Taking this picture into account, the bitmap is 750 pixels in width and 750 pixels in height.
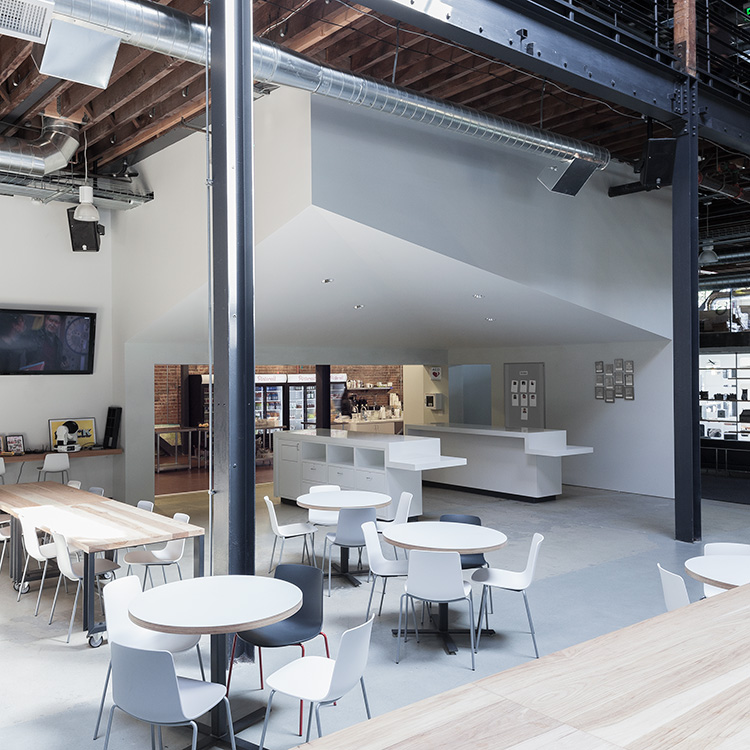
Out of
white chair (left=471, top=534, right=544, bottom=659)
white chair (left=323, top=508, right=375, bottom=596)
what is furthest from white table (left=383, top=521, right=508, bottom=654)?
white chair (left=323, top=508, right=375, bottom=596)

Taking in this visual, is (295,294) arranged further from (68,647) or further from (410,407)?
(410,407)

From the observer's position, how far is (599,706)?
1.84 metres

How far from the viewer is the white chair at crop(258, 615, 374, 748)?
119 inches

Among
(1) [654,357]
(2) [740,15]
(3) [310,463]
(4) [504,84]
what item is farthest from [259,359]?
(2) [740,15]

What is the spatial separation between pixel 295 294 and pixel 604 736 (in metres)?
7.25

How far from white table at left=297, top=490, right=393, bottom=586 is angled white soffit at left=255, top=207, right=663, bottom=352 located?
8.21ft

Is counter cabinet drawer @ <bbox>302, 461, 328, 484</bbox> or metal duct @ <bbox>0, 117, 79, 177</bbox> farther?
counter cabinet drawer @ <bbox>302, 461, 328, 484</bbox>

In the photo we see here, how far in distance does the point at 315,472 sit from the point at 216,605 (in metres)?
6.60

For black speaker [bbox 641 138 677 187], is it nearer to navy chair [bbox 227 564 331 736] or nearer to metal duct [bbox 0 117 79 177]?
navy chair [bbox 227 564 331 736]

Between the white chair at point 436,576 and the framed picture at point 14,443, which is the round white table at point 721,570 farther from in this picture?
the framed picture at point 14,443

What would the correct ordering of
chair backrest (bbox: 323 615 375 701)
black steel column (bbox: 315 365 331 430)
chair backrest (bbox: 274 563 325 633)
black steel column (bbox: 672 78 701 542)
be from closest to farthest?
chair backrest (bbox: 323 615 375 701) < chair backrest (bbox: 274 563 325 633) < black steel column (bbox: 672 78 701 542) < black steel column (bbox: 315 365 331 430)

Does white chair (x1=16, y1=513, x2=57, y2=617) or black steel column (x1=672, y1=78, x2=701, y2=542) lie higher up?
black steel column (x1=672, y1=78, x2=701, y2=542)

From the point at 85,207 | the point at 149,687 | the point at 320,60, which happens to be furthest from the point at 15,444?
the point at 149,687

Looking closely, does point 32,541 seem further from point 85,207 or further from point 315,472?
point 315,472
